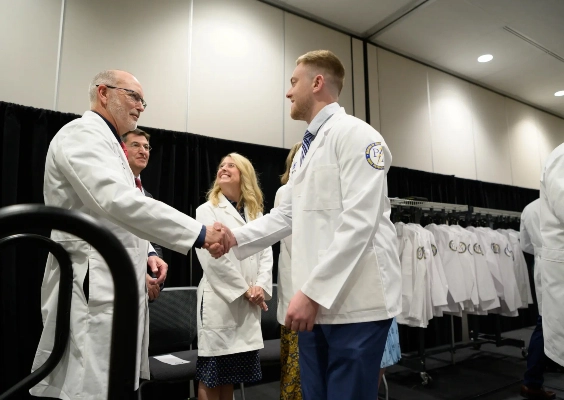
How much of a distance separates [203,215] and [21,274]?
4.95 ft

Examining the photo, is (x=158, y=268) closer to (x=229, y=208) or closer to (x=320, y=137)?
(x=229, y=208)

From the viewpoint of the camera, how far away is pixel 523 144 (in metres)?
7.25

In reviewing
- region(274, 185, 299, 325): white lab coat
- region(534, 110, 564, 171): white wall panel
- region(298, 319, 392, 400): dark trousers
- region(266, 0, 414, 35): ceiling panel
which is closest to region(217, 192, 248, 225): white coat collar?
region(274, 185, 299, 325): white lab coat

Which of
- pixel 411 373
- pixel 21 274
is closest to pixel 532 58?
pixel 411 373

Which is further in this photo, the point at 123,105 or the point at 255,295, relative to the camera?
the point at 255,295

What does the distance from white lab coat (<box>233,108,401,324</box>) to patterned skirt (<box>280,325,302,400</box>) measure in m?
1.05

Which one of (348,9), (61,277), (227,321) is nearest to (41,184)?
(227,321)

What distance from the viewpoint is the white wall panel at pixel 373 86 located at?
530 centimetres

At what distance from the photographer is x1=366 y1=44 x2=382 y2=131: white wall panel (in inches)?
209

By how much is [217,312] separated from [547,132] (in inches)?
321

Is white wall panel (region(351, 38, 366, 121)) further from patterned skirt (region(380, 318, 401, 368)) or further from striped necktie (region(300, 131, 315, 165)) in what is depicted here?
striped necktie (region(300, 131, 315, 165))

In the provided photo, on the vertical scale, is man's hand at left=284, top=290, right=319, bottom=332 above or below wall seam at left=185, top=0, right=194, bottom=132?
below

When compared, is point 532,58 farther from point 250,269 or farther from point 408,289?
point 250,269

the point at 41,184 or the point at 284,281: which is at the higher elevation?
the point at 41,184
